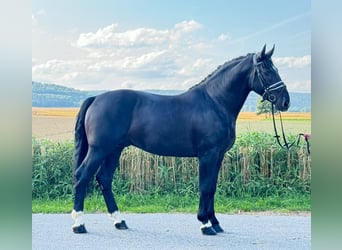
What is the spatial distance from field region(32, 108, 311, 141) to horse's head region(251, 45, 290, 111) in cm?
191

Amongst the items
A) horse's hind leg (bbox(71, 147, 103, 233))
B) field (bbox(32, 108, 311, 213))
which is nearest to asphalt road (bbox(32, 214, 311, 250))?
horse's hind leg (bbox(71, 147, 103, 233))

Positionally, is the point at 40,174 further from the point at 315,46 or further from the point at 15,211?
the point at 315,46

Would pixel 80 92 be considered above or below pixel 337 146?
above

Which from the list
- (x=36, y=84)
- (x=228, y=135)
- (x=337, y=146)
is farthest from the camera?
(x=36, y=84)

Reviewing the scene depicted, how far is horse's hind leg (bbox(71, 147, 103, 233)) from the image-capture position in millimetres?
3852

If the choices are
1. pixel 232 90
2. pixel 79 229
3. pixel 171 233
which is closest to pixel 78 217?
pixel 79 229

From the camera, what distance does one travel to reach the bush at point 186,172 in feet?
18.9

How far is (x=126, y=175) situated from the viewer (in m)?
5.85

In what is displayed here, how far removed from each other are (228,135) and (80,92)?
9.26ft

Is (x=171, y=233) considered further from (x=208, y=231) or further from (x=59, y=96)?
(x=59, y=96)

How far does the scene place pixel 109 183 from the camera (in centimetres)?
412

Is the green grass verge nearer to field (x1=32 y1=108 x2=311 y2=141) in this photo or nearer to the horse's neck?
field (x1=32 y1=108 x2=311 y2=141)

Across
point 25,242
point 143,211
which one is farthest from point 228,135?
point 25,242

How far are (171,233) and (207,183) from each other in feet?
2.26
